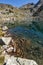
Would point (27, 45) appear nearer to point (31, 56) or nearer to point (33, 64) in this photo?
point (31, 56)

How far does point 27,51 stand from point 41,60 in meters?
4.88

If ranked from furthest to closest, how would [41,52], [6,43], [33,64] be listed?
[6,43] < [41,52] < [33,64]

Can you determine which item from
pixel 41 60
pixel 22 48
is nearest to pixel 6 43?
pixel 22 48

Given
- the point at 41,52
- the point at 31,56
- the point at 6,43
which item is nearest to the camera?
the point at 31,56

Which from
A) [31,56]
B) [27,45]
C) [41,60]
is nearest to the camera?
[41,60]

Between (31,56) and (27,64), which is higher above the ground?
(27,64)

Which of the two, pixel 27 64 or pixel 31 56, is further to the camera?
pixel 31 56

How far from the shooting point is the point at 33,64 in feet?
57.9

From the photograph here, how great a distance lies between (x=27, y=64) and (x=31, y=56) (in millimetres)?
7723

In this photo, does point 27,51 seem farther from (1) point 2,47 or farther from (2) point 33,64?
(2) point 33,64

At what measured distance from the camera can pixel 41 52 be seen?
2719 centimetres

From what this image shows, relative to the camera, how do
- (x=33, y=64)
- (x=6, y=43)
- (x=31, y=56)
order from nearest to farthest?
(x=33, y=64), (x=31, y=56), (x=6, y=43)

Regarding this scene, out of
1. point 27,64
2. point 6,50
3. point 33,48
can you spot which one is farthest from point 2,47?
point 27,64

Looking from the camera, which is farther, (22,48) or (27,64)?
(22,48)
